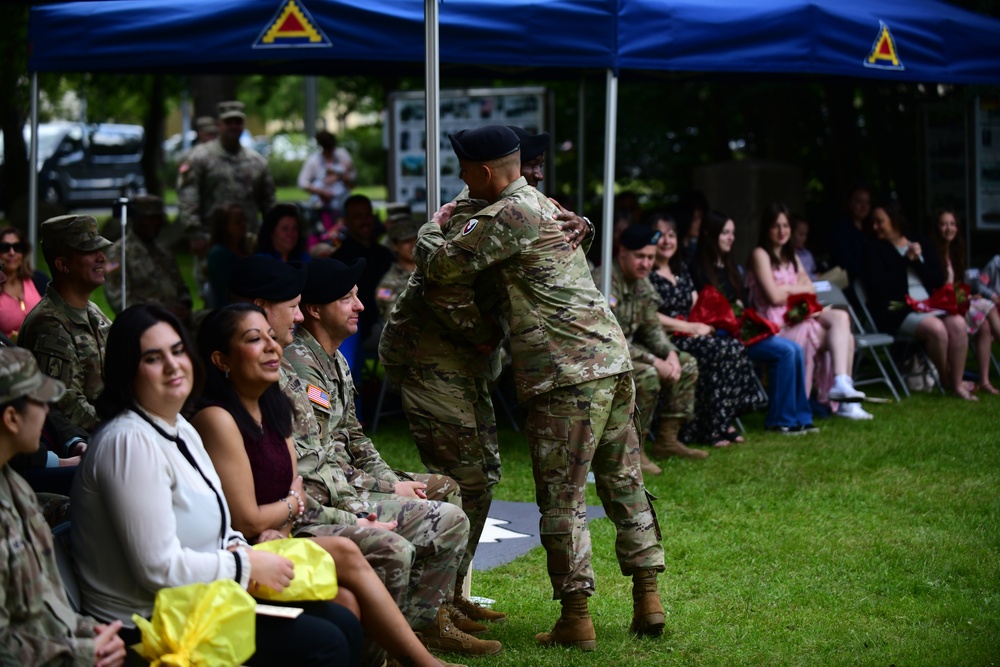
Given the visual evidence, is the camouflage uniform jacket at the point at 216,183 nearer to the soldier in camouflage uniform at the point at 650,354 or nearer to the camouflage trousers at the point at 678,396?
the soldier in camouflage uniform at the point at 650,354

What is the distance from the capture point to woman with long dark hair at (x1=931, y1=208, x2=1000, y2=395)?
384 inches

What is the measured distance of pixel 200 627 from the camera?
3.03m

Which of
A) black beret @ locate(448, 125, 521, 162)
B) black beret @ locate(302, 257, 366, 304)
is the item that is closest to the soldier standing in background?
black beret @ locate(448, 125, 521, 162)

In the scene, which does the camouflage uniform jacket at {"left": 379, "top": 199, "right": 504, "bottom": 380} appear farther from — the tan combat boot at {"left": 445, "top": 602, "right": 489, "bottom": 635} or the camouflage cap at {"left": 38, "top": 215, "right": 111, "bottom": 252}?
the camouflage cap at {"left": 38, "top": 215, "right": 111, "bottom": 252}

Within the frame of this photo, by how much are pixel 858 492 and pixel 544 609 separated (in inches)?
99.5

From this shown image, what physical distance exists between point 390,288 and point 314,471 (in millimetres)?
4098

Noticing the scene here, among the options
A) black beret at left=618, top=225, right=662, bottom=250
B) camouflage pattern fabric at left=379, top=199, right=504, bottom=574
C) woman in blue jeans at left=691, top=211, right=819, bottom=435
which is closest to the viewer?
camouflage pattern fabric at left=379, top=199, right=504, bottom=574

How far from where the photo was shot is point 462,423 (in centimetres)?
471

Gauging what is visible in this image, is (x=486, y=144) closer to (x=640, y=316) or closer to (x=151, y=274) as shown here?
(x=640, y=316)

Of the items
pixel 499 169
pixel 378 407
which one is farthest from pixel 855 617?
pixel 378 407

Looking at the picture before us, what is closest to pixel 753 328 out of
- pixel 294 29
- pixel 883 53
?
pixel 883 53

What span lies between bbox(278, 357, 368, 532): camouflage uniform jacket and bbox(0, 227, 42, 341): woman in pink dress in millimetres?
2708

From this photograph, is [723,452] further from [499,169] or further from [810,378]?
[499,169]

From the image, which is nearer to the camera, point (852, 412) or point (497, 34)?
point (497, 34)
